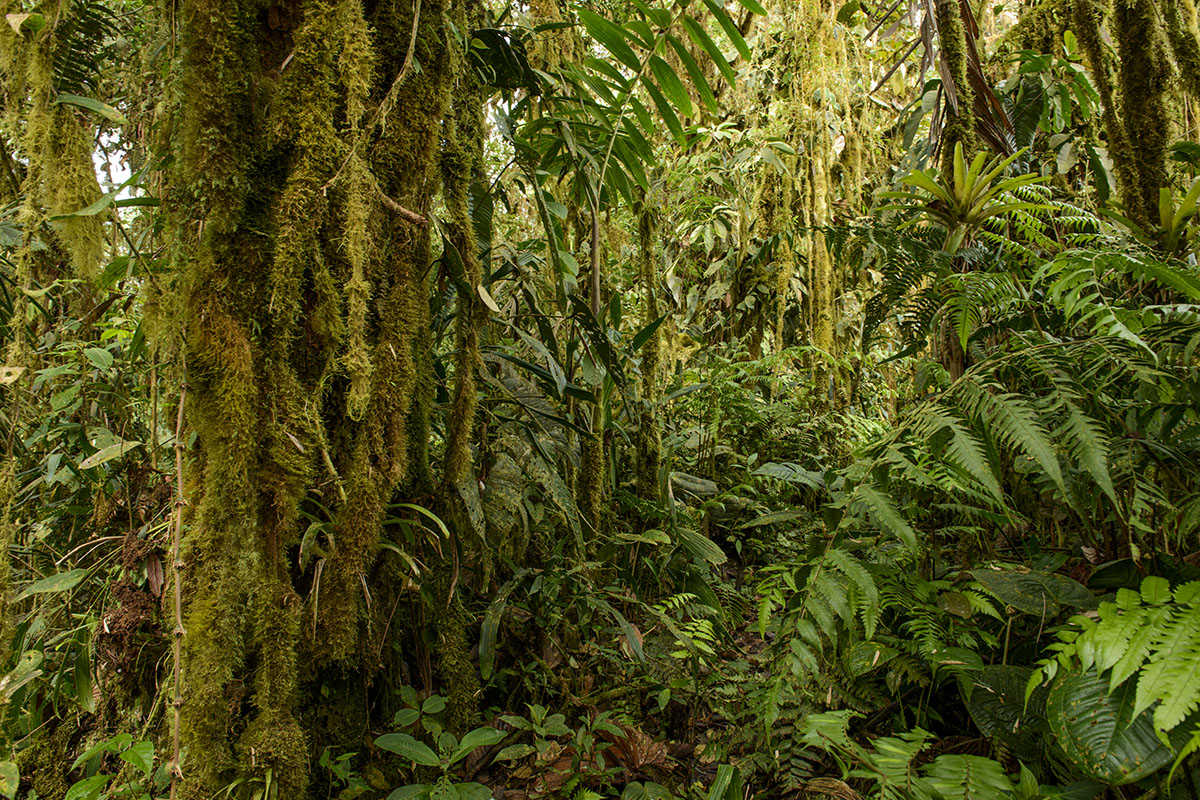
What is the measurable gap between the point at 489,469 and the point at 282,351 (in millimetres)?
621

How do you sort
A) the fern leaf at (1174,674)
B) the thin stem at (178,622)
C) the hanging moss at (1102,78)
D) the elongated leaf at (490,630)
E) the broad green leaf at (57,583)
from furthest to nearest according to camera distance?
1. the hanging moss at (1102,78)
2. the elongated leaf at (490,630)
3. the broad green leaf at (57,583)
4. the thin stem at (178,622)
5. the fern leaf at (1174,674)

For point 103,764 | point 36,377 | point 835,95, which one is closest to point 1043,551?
point 103,764

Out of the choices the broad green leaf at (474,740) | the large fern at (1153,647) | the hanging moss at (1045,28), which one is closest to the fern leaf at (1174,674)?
the large fern at (1153,647)

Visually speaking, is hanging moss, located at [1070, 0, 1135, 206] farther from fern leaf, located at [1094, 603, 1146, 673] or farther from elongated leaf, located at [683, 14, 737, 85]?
fern leaf, located at [1094, 603, 1146, 673]

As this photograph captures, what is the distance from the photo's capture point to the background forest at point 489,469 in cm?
108

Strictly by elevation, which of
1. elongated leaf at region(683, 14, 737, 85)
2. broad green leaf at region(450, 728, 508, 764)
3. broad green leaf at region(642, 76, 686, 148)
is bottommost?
broad green leaf at region(450, 728, 508, 764)

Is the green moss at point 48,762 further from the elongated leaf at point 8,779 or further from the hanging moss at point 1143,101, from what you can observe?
the hanging moss at point 1143,101

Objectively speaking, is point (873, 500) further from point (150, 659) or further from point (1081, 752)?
point (150, 659)

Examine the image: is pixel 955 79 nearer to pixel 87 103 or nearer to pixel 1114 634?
pixel 1114 634

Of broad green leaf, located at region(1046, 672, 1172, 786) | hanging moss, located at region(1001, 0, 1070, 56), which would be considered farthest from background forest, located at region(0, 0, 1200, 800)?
hanging moss, located at region(1001, 0, 1070, 56)

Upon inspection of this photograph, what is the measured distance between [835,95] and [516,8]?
2.46 meters

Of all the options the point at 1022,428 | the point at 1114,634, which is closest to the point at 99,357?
the point at 1022,428

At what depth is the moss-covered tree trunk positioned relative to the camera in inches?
42.2

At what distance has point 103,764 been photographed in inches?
60.7
